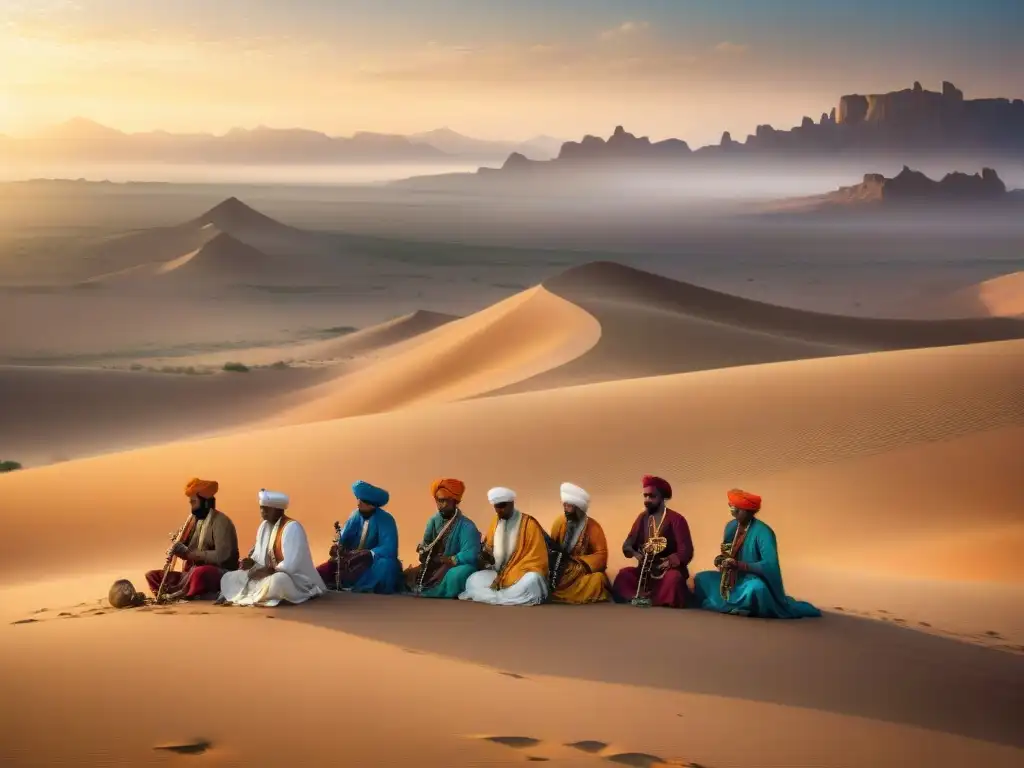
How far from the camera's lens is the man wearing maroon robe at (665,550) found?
1108cm

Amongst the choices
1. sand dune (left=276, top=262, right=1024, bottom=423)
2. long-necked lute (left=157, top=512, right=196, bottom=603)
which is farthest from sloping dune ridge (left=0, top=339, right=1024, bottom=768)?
sand dune (left=276, top=262, right=1024, bottom=423)

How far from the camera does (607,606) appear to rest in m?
11.1

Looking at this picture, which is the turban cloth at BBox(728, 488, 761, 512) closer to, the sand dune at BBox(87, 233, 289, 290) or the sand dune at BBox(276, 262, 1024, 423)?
the sand dune at BBox(276, 262, 1024, 423)

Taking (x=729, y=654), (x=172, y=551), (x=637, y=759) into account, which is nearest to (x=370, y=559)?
(x=172, y=551)

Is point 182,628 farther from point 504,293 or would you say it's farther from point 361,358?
point 504,293

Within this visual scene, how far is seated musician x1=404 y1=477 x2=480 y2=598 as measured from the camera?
11.3m

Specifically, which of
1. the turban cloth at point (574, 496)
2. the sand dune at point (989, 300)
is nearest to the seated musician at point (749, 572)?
the turban cloth at point (574, 496)

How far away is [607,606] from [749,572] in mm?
1195

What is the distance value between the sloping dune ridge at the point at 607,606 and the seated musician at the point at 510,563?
1.05 ft

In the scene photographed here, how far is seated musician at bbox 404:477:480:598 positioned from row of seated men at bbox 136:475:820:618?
0.04 ft

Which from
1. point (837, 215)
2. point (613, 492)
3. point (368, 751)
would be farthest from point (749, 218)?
point (368, 751)

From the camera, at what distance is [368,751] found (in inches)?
275

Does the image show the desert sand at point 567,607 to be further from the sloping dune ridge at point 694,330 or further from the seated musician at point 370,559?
the seated musician at point 370,559

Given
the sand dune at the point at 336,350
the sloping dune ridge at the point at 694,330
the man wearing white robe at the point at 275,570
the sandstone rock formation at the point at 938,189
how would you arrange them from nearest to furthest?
1. the man wearing white robe at the point at 275,570
2. the sloping dune ridge at the point at 694,330
3. the sand dune at the point at 336,350
4. the sandstone rock formation at the point at 938,189
